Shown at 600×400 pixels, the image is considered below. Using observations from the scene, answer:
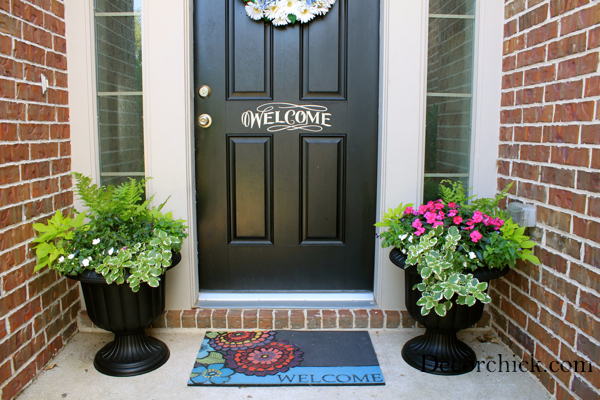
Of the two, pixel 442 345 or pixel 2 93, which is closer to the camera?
pixel 2 93

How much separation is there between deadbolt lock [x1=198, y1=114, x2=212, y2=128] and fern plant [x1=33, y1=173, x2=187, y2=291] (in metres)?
0.58

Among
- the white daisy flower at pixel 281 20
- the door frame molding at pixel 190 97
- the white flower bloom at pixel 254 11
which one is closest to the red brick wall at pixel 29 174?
the door frame molding at pixel 190 97

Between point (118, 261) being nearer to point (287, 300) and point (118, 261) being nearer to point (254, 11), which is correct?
point (287, 300)

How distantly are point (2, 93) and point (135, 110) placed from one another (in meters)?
0.66

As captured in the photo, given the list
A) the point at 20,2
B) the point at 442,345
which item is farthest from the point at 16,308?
the point at 442,345

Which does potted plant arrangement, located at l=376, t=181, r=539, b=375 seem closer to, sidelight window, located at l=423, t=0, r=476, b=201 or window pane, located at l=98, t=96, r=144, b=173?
sidelight window, located at l=423, t=0, r=476, b=201

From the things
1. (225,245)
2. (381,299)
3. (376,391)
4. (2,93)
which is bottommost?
(376,391)

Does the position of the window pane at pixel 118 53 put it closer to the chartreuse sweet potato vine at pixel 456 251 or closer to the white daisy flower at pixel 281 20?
the white daisy flower at pixel 281 20

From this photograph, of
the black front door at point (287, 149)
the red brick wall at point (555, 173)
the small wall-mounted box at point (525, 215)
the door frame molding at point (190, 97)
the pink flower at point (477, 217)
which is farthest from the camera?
the black front door at point (287, 149)

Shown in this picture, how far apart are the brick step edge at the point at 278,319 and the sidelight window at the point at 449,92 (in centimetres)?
70

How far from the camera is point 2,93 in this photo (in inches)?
74.0

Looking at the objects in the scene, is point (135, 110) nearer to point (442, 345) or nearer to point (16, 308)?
point (16, 308)

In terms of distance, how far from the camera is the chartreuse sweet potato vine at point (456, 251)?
6.32 ft

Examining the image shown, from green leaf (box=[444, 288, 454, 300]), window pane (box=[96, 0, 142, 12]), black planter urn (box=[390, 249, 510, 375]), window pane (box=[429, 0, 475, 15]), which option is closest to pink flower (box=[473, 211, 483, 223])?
black planter urn (box=[390, 249, 510, 375])
